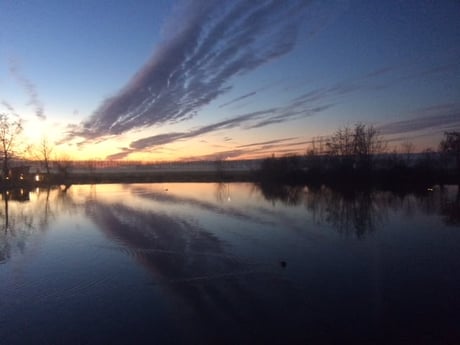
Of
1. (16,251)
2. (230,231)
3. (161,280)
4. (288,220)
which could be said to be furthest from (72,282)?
(288,220)

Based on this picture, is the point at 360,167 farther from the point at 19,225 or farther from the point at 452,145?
the point at 19,225

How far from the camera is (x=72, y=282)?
9016 mm

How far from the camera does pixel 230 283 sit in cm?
879

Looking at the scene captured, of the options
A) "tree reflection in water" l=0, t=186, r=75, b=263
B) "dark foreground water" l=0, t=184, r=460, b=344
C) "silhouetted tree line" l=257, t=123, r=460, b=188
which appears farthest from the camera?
"silhouetted tree line" l=257, t=123, r=460, b=188

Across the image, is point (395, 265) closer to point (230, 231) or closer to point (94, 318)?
point (230, 231)

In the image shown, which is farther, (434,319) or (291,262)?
(291,262)

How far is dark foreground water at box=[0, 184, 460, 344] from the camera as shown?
6.43 m

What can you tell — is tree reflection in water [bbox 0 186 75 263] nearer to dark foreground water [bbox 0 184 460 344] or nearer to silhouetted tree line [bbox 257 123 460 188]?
dark foreground water [bbox 0 184 460 344]

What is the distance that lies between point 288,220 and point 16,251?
12.2 metres

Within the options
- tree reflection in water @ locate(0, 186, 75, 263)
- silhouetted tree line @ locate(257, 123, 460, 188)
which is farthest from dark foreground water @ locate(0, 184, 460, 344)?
silhouetted tree line @ locate(257, 123, 460, 188)

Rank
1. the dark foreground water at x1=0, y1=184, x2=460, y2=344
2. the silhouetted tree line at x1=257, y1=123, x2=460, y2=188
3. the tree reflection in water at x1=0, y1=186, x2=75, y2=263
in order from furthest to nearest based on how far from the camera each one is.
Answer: the silhouetted tree line at x1=257, y1=123, x2=460, y2=188, the tree reflection in water at x1=0, y1=186, x2=75, y2=263, the dark foreground water at x1=0, y1=184, x2=460, y2=344

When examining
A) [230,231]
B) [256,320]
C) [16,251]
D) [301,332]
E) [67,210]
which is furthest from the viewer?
[67,210]

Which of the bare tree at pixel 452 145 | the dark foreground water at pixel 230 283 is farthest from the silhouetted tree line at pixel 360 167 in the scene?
the dark foreground water at pixel 230 283

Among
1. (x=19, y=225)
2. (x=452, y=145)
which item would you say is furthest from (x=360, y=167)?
(x=19, y=225)
